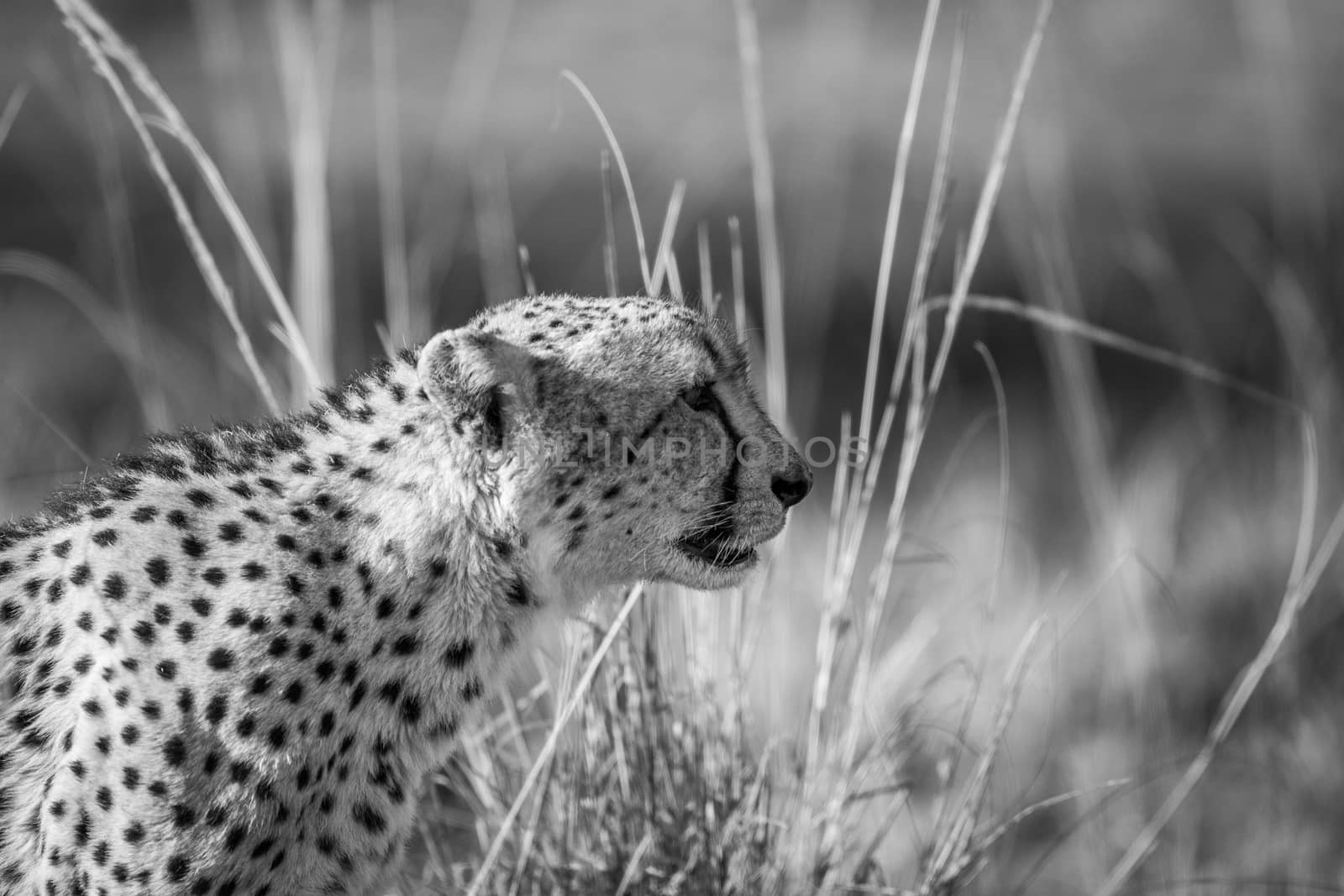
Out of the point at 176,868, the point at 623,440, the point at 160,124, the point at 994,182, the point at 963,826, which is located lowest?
the point at 963,826

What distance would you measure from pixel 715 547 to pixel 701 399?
204 millimetres

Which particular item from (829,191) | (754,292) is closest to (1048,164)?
(829,191)

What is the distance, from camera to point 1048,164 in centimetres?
378

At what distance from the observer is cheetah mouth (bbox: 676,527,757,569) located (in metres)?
1.93

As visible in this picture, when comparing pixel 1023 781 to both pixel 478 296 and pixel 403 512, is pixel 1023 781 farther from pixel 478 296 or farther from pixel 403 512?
pixel 478 296

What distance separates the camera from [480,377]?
1712mm

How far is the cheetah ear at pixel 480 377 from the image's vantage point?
1.70 m

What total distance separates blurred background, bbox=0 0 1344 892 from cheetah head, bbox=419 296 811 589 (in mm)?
469

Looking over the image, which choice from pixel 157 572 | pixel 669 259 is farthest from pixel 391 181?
pixel 157 572

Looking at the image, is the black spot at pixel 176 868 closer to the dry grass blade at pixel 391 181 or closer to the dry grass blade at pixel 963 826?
the dry grass blade at pixel 963 826

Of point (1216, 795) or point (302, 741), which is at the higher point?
point (302, 741)

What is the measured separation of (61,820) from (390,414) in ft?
2.02

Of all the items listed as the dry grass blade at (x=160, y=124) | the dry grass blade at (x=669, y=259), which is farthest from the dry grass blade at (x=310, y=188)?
the dry grass blade at (x=669, y=259)

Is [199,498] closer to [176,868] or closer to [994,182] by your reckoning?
[176,868]
